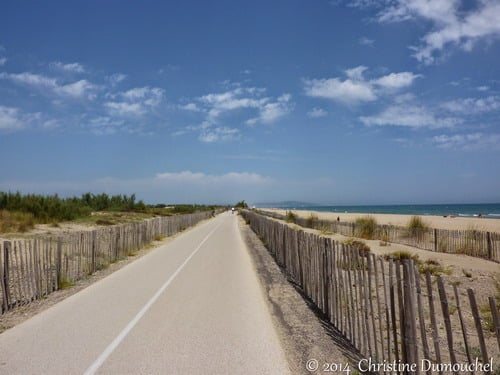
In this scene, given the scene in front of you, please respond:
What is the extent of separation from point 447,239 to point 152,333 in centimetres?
1649

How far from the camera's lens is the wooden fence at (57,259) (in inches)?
379

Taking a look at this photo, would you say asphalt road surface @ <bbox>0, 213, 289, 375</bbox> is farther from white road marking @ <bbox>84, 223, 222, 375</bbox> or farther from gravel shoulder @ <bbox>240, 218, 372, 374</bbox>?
gravel shoulder @ <bbox>240, 218, 372, 374</bbox>

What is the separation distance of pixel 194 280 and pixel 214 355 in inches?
258

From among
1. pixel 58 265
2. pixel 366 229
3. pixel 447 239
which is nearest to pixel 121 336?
pixel 58 265

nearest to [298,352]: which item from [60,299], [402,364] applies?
[402,364]

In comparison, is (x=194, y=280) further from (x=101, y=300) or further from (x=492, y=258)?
(x=492, y=258)

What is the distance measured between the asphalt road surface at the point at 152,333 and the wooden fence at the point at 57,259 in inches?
37.3

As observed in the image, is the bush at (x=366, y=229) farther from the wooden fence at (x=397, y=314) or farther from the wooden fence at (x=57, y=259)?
the wooden fence at (x=397, y=314)

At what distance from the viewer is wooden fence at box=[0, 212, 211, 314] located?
962cm

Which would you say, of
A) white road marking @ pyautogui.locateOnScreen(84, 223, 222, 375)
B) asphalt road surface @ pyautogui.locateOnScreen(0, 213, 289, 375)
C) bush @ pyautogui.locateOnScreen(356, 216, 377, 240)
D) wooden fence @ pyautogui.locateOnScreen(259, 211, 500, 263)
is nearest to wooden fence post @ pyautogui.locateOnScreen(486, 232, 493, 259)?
wooden fence @ pyautogui.locateOnScreen(259, 211, 500, 263)

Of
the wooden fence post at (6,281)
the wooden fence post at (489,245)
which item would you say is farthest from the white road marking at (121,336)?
the wooden fence post at (489,245)

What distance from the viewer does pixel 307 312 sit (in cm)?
892

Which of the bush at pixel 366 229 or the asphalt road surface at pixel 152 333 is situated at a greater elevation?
the bush at pixel 366 229

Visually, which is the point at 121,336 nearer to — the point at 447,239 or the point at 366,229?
the point at 447,239
